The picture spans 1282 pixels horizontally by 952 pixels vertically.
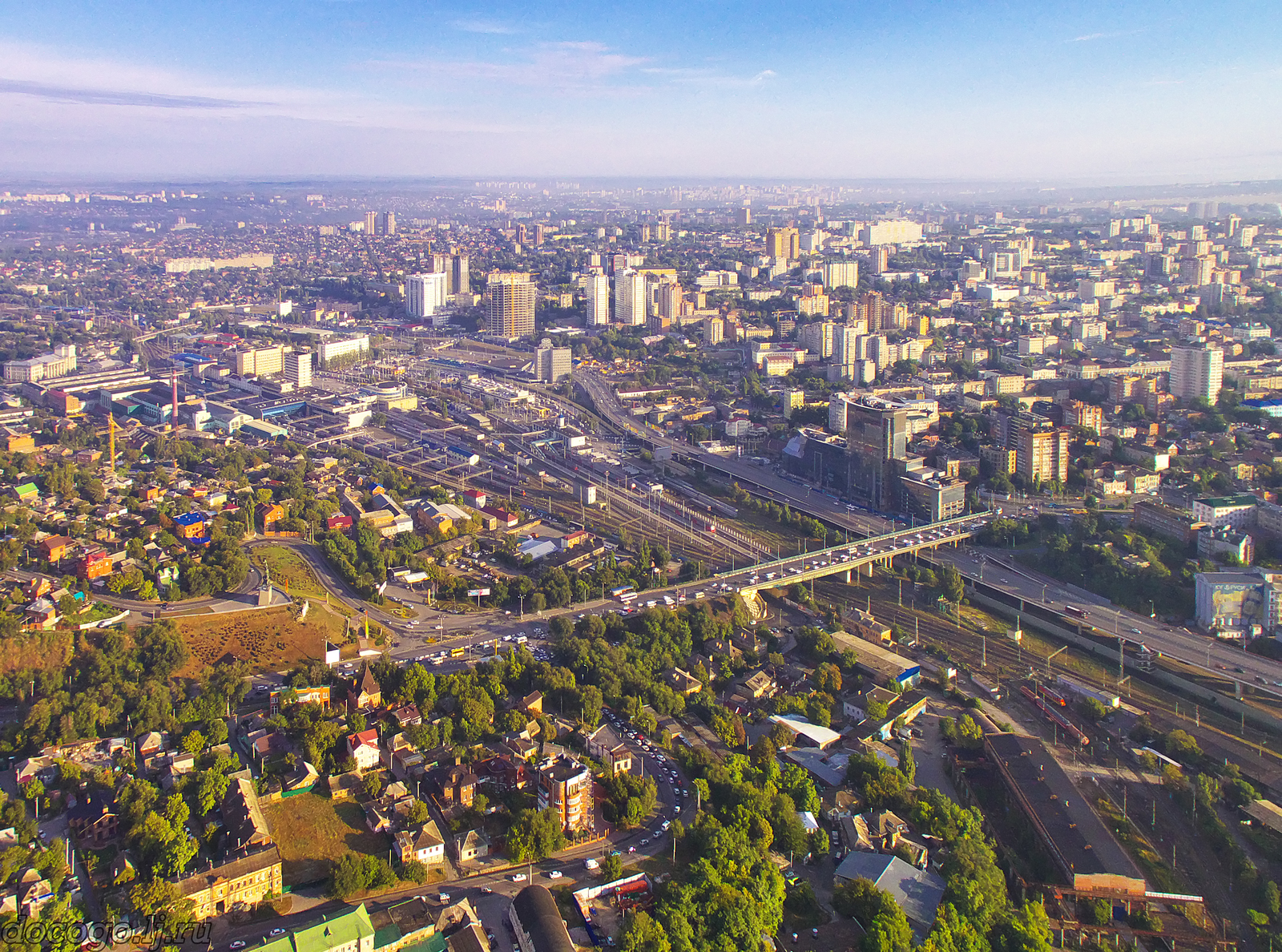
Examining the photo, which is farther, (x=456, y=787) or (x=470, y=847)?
(x=456, y=787)

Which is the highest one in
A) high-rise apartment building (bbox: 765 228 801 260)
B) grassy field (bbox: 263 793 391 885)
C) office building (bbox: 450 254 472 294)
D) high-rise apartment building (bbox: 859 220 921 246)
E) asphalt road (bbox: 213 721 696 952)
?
high-rise apartment building (bbox: 859 220 921 246)

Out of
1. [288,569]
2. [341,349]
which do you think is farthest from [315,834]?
[341,349]

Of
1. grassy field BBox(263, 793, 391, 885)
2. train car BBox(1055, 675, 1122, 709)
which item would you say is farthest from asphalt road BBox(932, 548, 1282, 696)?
grassy field BBox(263, 793, 391, 885)

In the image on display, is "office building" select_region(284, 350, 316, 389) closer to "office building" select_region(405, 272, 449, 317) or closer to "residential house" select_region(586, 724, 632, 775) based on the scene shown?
"office building" select_region(405, 272, 449, 317)

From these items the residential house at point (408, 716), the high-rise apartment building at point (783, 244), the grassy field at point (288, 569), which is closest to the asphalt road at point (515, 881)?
the residential house at point (408, 716)

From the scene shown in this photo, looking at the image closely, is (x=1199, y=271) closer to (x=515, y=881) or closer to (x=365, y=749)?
(x=365, y=749)

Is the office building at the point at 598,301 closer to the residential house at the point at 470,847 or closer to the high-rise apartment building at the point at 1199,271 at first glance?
the high-rise apartment building at the point at 1199,271
